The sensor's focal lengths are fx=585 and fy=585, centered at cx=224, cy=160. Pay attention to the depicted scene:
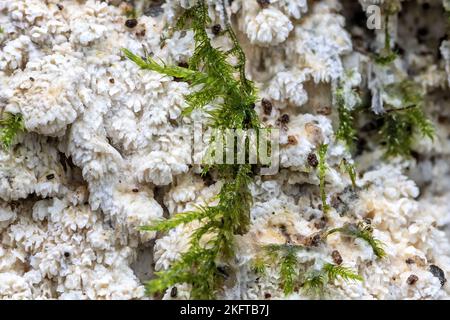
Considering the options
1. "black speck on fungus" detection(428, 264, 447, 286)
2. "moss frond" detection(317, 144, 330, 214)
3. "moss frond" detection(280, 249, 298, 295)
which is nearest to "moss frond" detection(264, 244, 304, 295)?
"moss frond" detection(280, 249, 298, 295)

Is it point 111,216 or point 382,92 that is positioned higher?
point 382,92

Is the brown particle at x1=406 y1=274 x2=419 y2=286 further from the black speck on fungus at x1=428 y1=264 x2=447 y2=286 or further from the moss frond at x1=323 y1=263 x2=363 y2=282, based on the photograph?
Result: the moss frond at x1=323 y1=263 x2=363 y2=282

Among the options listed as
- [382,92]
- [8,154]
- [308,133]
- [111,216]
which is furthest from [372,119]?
[8,154]

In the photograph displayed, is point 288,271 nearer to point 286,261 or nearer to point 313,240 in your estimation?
point 286,261

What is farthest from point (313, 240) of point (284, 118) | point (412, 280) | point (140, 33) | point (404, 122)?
point (140, 33)

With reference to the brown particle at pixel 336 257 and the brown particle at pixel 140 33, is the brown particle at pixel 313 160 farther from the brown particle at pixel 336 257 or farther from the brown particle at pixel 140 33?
the brown particle at pixel 140 33

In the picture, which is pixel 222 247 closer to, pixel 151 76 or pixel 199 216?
pixel 199 216
